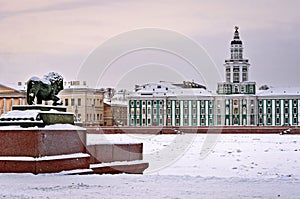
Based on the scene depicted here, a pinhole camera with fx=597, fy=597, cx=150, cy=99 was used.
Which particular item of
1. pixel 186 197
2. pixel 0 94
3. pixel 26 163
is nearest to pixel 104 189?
pixel 186 197

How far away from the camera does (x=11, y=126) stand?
10.4 meters

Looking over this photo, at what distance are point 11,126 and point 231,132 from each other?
34.3 metres

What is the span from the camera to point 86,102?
78.6 metres

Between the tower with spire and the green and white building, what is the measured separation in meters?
0.16

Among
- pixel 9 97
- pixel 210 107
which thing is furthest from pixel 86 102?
pixel 210 107

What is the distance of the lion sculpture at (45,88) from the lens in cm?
1127

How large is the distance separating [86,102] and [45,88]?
67419mm

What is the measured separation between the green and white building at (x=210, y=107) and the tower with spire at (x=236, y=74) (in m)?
0.16

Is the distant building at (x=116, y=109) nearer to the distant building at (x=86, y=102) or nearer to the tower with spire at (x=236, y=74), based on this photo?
the distant building at (x=86, y=102)

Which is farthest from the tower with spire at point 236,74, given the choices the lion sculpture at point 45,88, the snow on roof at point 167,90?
the lion sculpture at point 45,88

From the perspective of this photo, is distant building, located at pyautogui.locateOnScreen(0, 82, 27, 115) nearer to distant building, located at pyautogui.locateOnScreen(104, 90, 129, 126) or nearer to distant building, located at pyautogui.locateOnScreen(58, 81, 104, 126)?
distant building, located at pyautogui.locateOnScreen(58, 81, 104, 126)

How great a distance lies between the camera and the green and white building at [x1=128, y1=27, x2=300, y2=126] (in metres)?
89.4

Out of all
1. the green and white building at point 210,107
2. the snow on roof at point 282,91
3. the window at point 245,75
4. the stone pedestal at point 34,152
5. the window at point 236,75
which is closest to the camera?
the stone pedestal at point 34,152

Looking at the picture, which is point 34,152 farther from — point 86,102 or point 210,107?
point 210,107
